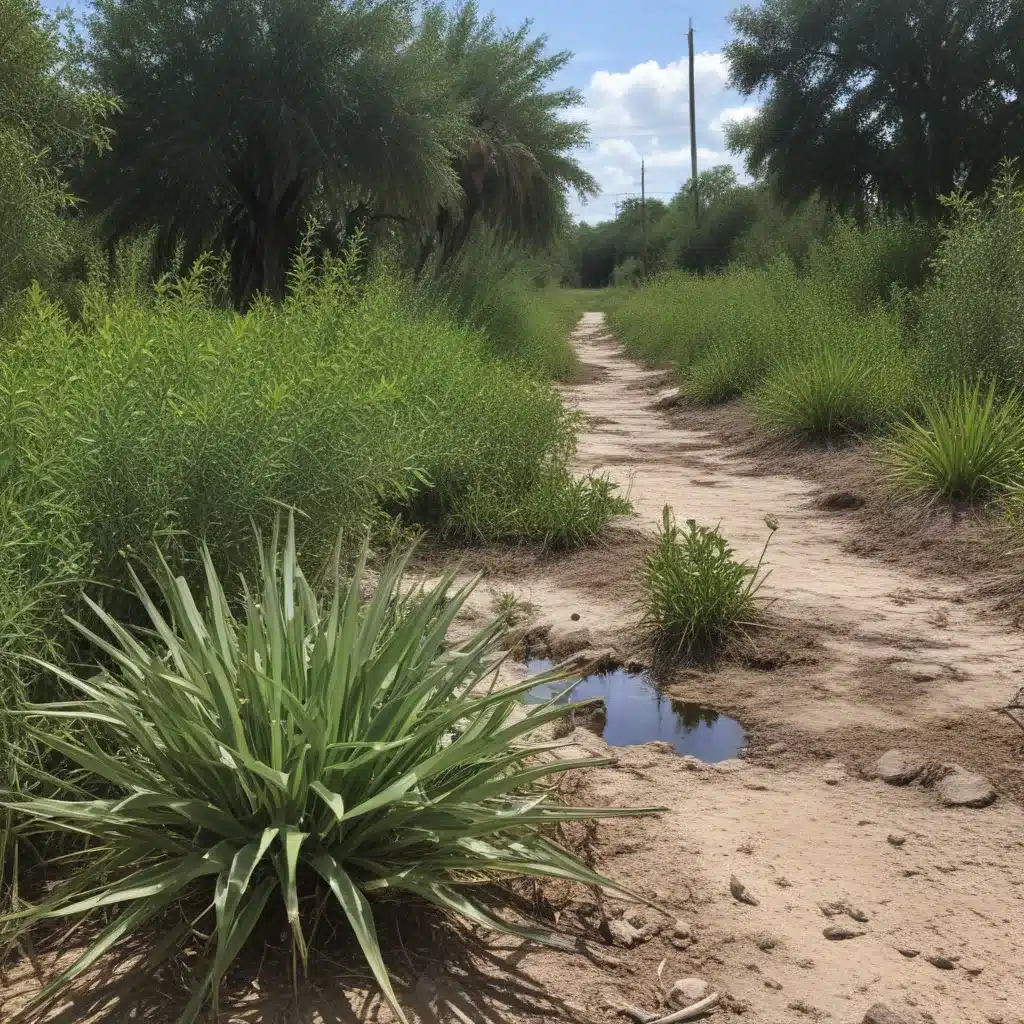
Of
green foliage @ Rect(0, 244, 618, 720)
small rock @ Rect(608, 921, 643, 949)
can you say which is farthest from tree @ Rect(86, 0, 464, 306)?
small rock @ Rect(608, 921, 643, 949)

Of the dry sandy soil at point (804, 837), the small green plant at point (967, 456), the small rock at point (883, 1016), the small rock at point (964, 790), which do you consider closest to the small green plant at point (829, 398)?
the small green plant at point (967, 456)

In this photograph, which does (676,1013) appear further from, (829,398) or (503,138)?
(503,138)

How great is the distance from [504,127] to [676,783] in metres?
22.8

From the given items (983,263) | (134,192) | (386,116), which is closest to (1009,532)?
(983,263)

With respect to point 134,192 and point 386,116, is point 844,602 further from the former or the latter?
point 134,192

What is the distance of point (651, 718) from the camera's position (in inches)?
178

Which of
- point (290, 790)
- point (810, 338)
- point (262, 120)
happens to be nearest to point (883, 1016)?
point (290, 790)

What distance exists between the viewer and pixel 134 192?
14836 millimetres

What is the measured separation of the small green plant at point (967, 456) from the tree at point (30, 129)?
6915 mm

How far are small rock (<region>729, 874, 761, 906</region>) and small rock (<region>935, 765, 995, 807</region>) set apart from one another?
1006mm

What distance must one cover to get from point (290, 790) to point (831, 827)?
1.83 metres

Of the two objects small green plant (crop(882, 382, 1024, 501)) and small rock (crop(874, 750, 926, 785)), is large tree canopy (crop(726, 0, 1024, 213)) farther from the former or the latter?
small rock (crop(874, 750, 926, 785))

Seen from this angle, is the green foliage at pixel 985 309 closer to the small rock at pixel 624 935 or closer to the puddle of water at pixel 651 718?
the puddle of water at pixel 651 718

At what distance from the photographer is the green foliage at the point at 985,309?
8.76 m
